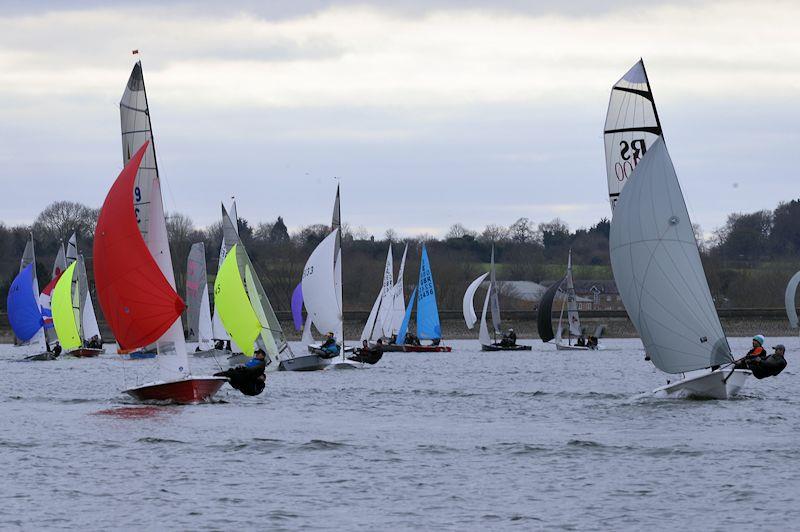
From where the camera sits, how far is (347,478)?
1933 cm

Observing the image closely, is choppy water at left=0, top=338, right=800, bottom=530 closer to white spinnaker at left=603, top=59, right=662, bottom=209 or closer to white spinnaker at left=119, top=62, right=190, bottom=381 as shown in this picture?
white spinnaker at left=119, top=62, right=190, bottom=381

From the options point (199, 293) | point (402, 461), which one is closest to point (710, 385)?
point (402, 461)

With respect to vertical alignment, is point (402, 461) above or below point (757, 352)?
below

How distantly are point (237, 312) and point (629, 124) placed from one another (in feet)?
43.3

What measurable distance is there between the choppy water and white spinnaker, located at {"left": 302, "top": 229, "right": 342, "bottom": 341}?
10.2 meters

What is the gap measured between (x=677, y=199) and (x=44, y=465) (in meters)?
13.2

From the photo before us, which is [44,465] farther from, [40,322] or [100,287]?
[40,322]

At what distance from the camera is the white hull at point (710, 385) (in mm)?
27125

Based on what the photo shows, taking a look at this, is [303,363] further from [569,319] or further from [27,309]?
[569,319]

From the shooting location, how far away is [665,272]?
89.4 ft

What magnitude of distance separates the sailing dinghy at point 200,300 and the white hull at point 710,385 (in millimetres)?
29323

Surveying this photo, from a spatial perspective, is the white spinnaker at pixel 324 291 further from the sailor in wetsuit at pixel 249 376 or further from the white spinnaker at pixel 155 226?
the white spinnaker at pixel 155 226

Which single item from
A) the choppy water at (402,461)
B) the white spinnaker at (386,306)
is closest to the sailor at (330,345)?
the choppy water at (402,461)

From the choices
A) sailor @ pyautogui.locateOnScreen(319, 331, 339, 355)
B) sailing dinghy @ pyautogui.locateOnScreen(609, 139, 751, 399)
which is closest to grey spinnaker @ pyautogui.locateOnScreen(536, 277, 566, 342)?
sailor @ pyautogui.locateOnScreen(319, 331, 339, 355)
